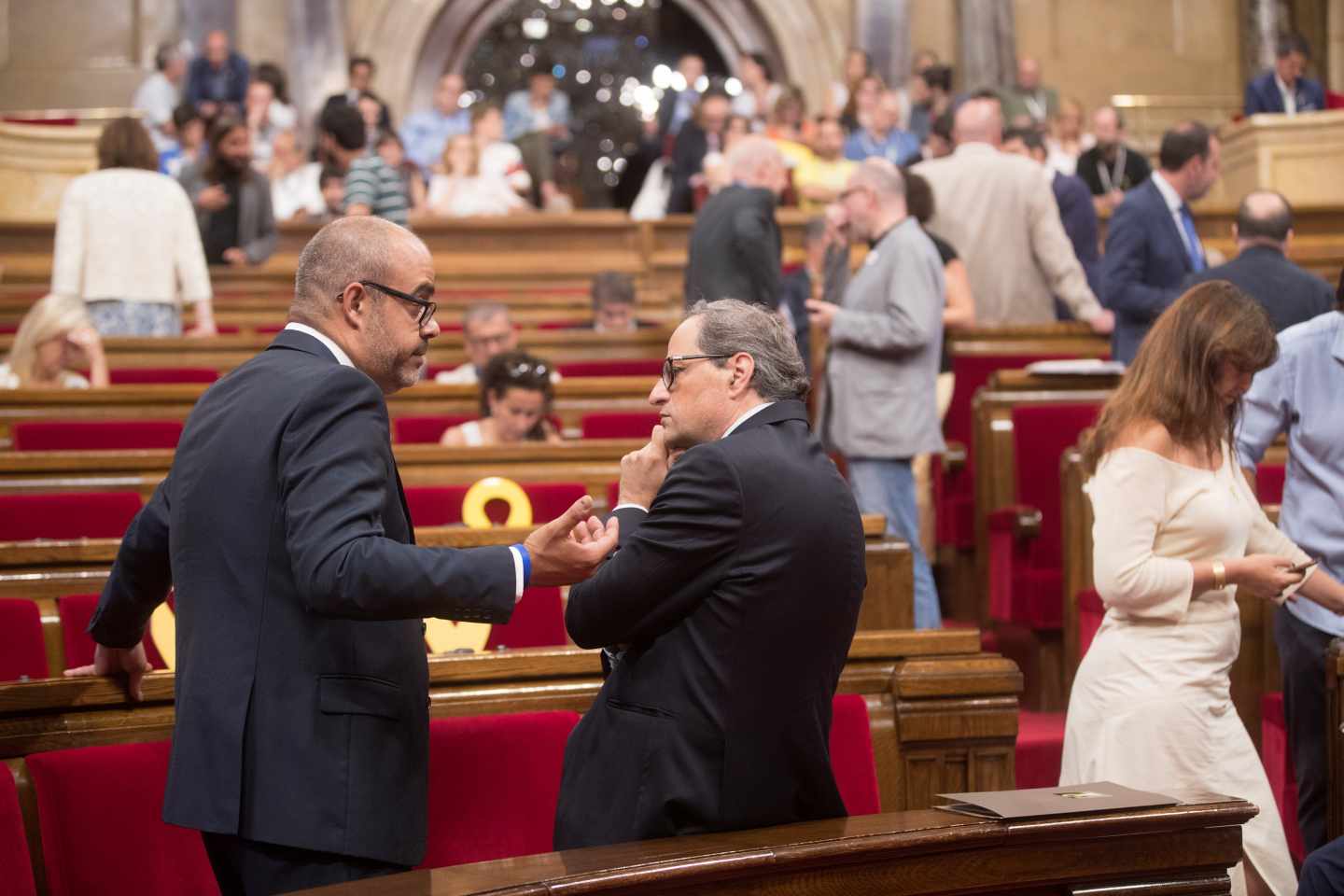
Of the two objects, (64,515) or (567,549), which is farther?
(64,515)

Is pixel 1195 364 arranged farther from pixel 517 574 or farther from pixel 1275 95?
pixel 1275 95

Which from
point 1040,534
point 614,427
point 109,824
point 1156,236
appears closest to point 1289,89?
point 1156,236

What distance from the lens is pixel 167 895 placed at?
7.82 feet

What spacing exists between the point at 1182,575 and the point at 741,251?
2.84 m

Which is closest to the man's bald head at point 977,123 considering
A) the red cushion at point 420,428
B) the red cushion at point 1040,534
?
the red cushion at point 1040,534

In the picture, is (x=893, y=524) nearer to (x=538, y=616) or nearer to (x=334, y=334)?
(x=538, y=616)

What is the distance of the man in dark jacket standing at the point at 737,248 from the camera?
18.2 feet

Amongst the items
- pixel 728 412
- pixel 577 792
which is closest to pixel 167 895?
pixel 577 792

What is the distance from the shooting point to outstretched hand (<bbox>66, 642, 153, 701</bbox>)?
95.6 inches

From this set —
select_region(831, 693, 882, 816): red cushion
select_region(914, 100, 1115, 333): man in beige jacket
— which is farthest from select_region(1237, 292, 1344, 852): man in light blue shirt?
select_region(914, 100, 1115, 333): man in beige jacket

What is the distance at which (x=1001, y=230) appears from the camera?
21.2 feet

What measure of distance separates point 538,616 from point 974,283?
11.6ft

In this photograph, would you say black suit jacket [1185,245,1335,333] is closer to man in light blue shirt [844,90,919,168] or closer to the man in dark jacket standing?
the man in dark jacket standing

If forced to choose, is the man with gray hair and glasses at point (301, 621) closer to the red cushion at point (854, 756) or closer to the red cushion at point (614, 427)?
the red cushion at point (854, 756)
